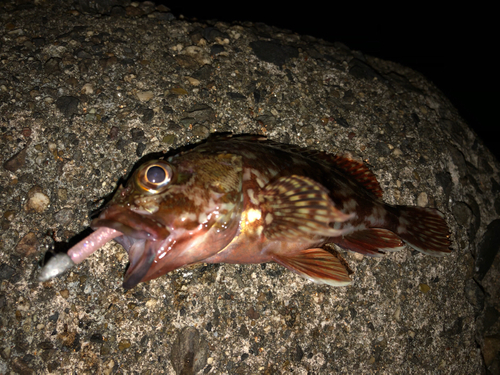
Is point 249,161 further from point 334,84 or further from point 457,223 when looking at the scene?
point 457,223

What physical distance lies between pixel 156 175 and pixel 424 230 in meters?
2.71

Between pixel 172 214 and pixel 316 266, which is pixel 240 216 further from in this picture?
pixel 316 266

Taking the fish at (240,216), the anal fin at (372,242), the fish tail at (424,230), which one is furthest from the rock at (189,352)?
the fish tail at (424,230)

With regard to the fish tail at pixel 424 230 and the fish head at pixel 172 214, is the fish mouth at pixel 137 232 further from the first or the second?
the fish tail at pixel 424 230

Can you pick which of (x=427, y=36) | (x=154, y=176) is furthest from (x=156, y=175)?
(x=427, y=36)

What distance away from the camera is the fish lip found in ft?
6.95

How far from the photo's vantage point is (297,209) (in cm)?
247

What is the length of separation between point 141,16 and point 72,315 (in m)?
3.34

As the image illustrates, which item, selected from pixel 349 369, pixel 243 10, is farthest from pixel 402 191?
pixel 243 10

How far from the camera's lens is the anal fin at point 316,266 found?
8.64ft

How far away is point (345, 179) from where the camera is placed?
3078 millimetres

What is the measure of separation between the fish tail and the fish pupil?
2.32 metres

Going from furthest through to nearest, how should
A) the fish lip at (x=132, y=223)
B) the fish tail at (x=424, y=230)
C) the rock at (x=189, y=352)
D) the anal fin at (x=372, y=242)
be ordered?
1. the fish tail at (x=424, y=230)
2. the anal fin at (x=372, y=242)
3. the rock at (x=189, y=352)
4. the fish lip at (x=132, y=223)

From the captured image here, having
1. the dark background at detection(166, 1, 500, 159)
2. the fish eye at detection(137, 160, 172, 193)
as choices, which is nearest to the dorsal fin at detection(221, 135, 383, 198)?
the fish eye at detection(137, 160, 172, 193)
